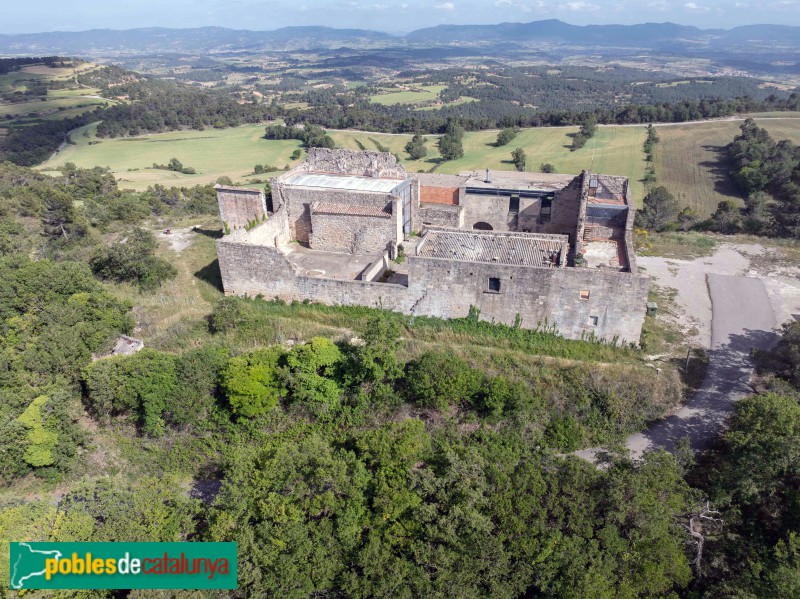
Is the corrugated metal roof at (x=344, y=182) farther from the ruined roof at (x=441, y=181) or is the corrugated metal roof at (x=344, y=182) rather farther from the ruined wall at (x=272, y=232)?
the ruined roof at (x=441, y=181)

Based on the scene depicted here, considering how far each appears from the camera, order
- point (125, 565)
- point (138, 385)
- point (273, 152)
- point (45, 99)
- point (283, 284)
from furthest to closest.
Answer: point (45, 99)
point (273, 152)
point (283, 284)
point (138, 385)
point (125, 565)

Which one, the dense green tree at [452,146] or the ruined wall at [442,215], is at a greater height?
the ruined wall at [442,215]

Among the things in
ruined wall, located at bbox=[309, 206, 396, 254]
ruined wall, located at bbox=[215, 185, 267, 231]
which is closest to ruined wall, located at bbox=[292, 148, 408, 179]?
ruined wall, located at bbox=[215, 185, 267, 231]

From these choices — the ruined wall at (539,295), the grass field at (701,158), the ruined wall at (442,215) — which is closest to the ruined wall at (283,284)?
the ruined wall at (539,295)

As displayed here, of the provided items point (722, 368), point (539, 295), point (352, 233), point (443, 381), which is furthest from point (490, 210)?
point (443, 381)

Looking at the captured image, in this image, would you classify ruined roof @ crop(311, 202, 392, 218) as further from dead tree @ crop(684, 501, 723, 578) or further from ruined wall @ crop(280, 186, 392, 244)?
dead tree @ crop(684, 501, 723, 578)

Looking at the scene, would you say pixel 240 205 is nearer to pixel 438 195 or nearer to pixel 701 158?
pixel 438 195
